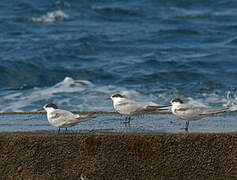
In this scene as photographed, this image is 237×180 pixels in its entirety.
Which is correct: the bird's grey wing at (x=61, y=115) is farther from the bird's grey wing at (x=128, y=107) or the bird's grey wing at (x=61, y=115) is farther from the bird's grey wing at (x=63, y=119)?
the bird's grey wing at (x=128, y=107)

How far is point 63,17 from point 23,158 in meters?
17.7

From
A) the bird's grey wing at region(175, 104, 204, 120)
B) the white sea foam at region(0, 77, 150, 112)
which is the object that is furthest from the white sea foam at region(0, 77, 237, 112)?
the bird's grey wing at region(175, 104, 204, 120)

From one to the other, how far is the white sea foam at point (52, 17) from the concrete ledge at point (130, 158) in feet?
55.9

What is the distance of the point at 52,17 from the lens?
22484 millimetres

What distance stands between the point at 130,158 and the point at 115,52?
12714 millimetres

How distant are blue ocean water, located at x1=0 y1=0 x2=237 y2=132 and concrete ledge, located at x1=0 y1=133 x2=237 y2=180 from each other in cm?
635

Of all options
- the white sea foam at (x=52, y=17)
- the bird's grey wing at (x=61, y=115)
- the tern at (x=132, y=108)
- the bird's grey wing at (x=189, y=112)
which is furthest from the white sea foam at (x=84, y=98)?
the white sea foam at (x=52, y=17)

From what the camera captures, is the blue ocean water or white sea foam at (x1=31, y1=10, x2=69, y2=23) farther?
white sea foam at (x1=31, y1=10, x2=69, y2=23)

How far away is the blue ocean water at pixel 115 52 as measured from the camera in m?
13.6

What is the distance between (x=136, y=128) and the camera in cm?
648

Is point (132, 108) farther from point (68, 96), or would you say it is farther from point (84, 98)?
point (68, 96)

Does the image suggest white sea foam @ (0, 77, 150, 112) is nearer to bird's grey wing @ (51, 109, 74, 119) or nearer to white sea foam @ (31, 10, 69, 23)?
bird's grey wing @ (51, 109, 74, 119)

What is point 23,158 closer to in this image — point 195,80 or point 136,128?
point 136,128

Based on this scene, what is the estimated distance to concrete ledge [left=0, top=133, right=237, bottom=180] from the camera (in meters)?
5.28
